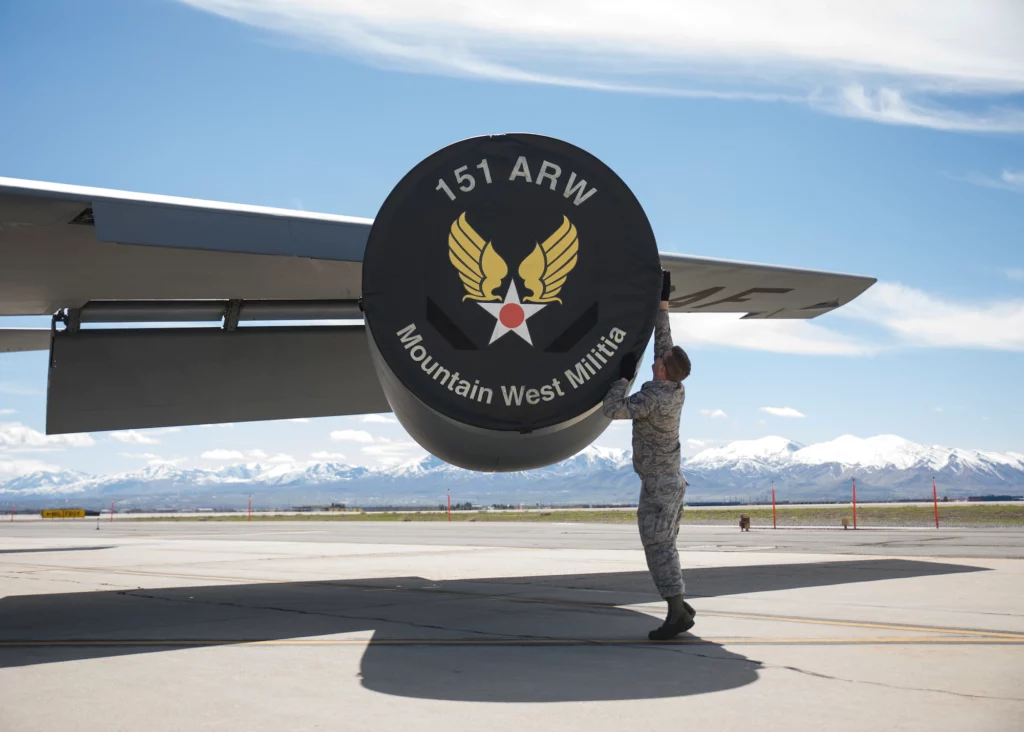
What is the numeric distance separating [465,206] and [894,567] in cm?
865

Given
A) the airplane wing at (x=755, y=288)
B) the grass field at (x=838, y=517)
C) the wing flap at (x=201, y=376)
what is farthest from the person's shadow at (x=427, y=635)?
the grass field at (x=838, y=517)

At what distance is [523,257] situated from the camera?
5266 millimetres

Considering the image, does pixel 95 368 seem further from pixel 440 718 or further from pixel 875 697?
pixel 875 697

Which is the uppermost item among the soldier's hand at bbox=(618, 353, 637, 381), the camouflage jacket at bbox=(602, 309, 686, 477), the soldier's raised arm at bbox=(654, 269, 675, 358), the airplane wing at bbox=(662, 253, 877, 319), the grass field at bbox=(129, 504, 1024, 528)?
the airplane wing at bbox=(662, 253, 877, 319)

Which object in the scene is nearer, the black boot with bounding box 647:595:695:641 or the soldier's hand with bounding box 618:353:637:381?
the soldier's hand with bounding box 618:353:637:381

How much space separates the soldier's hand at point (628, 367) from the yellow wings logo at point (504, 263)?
529 millimetres

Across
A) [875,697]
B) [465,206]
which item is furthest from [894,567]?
[465,206]

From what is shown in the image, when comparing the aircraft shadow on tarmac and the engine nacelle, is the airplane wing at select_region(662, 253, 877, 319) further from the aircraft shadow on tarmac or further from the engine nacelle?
the aircraft shadow on tarmac

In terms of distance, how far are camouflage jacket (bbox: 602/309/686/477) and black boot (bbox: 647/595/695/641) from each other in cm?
86

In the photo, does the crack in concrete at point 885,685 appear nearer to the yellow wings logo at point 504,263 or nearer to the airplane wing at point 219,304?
the yellow wings logo at point 504,263

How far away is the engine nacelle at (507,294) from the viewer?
5.11m

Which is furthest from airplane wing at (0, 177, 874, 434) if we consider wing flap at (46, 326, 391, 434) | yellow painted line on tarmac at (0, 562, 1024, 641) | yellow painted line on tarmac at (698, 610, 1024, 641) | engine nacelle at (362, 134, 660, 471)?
yellow painted line on tarmac at (698, 610, 1024, 641)

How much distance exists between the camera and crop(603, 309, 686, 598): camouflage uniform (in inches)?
226

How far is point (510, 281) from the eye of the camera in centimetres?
526
